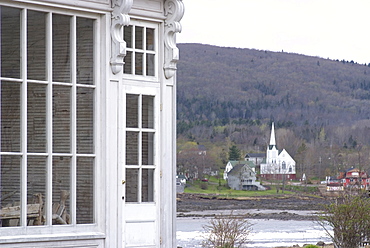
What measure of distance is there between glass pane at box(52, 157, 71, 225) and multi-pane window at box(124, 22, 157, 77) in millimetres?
1060

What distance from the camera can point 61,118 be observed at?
661 cm

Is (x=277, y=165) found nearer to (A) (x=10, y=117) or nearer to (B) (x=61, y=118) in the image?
(B) (x=61, y=118)

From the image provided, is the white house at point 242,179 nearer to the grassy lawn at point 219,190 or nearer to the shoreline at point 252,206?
the grassy lawn at point 219,190

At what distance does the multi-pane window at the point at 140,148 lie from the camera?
7.02 m

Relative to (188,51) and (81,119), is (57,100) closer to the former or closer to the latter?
(81,119)

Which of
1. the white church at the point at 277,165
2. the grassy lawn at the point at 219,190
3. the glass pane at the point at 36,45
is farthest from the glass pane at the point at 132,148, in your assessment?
the white church at the point at 277,165

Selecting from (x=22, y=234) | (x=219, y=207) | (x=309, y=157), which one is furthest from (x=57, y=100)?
(x=309, y=157)

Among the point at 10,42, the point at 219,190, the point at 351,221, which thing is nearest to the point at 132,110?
the point at 10,42

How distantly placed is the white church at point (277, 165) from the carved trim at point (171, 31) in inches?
4219

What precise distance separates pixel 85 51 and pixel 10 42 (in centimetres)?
73

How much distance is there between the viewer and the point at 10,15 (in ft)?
20.7

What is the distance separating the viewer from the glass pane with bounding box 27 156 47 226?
20.8 feet

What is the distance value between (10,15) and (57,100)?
2.62 ft

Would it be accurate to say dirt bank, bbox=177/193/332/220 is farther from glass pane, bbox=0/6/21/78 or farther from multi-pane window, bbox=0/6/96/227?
glass pane, bbox=0/6/21/78
